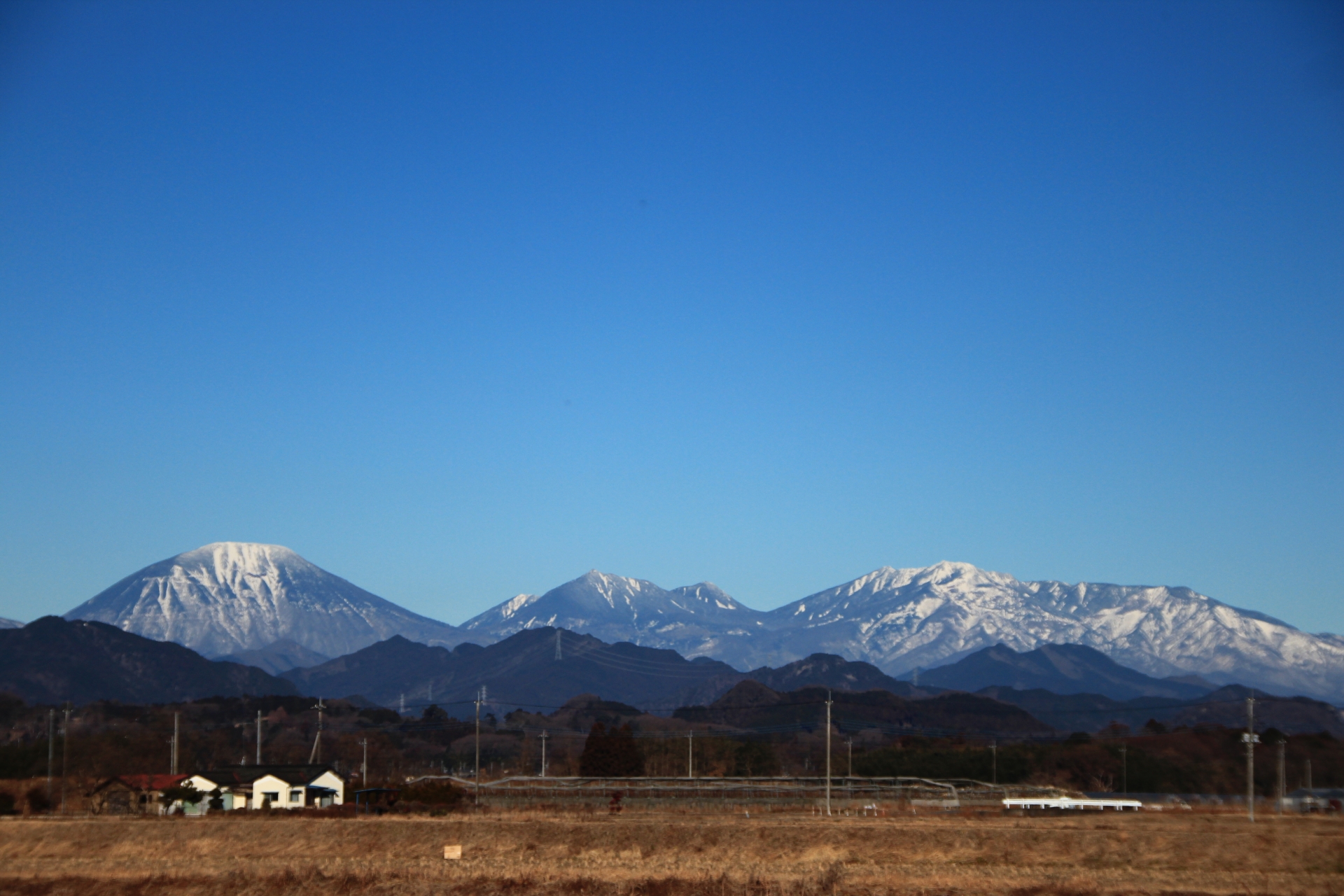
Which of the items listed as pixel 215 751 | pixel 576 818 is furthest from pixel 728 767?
pixel 576 818

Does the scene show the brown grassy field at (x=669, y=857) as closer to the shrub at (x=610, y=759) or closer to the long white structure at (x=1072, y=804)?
the long white structure at (x=1072, y=804)

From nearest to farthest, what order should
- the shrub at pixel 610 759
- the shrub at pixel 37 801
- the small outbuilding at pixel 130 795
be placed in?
the small outbuilding at pixel 130 795 < the shrub at pixel 37 801 < the shrub at pixel 610 759

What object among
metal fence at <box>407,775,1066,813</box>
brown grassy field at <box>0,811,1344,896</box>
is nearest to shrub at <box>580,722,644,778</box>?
metal fence at <box>407,775,1066,813</box>

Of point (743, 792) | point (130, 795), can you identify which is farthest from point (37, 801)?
point (743, 792)

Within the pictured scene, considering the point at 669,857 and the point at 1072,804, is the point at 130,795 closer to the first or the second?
the point at 669,857

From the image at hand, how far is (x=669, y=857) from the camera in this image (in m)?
47.8

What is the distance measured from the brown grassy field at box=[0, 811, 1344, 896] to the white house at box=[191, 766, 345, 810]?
743 inches

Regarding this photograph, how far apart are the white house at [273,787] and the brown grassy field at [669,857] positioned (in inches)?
743

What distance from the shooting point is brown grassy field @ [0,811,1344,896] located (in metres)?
40.0

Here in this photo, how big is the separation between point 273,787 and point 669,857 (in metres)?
49.9

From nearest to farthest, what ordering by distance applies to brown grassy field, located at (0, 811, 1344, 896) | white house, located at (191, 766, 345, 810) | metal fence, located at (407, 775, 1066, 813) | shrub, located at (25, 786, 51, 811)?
brown grassy field, located at (0, 811, 1344, 896), shrub, located at (25, 786, 51, 811), white house, located at (191, 766, 345, 810), metal fence, located at (407, 775, 1066, 813)

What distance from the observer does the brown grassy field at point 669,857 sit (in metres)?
40.0

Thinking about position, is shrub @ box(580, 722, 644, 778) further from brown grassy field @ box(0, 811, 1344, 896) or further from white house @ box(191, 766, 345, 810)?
brown grassy field @ box(0, 811, 1344, 896)

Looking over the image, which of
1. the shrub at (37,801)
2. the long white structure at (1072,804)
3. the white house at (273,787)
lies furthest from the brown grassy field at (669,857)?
the shrub at (37,801)
